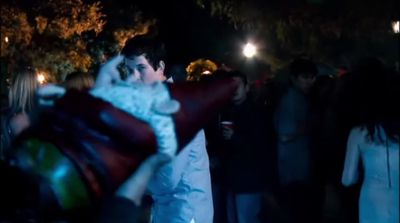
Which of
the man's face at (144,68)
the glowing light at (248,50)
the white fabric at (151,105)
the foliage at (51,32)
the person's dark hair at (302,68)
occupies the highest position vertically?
the glowing light at (248,50)

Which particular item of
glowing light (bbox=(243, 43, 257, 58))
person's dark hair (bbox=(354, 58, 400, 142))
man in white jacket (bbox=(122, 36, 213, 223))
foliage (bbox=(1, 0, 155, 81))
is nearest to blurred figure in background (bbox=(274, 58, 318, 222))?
person's dark hair (bbox=(354, 58, 400, 142))

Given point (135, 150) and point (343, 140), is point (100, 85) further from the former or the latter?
point (343, 140)

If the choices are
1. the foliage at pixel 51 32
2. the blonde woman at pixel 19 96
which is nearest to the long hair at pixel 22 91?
the blonde woman at pixel 19 96

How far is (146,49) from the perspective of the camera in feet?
12.4

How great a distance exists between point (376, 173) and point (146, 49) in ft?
5.43

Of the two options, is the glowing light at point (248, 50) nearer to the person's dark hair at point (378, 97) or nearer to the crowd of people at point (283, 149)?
the crowd of people at point (283, 149)

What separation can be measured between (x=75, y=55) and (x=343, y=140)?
1120 cm

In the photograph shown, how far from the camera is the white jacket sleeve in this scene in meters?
4.28

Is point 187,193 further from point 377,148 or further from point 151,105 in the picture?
point 151,105

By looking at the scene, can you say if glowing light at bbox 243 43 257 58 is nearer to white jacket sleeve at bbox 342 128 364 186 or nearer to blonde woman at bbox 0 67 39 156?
blonde woman at bbox 0 67 39 156

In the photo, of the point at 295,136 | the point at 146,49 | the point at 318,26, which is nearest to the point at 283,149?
the point at 295,136

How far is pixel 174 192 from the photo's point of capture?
3727mm

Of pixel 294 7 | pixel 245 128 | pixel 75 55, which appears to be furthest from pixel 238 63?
pixel 245 128

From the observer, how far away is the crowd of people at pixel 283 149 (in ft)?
12.4
